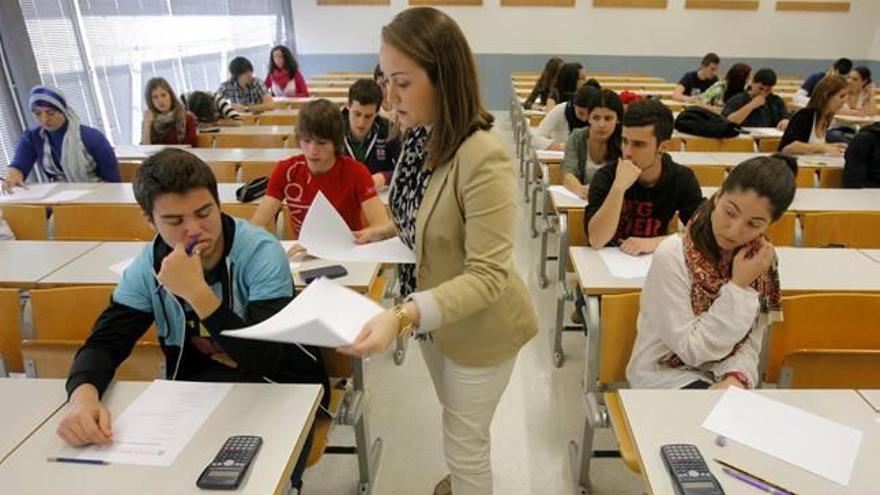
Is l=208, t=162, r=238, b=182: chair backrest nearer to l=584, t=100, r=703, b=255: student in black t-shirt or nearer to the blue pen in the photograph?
l=584, t=100, r=703, b=255: student in black t-shirt

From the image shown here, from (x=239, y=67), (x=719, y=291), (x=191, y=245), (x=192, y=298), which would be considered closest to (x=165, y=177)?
(x=191, y=245)

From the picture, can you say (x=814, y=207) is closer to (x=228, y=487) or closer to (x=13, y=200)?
(x=228, y=487)

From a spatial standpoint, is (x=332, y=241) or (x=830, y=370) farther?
(x=830, y=370)

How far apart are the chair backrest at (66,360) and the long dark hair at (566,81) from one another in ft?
15.5

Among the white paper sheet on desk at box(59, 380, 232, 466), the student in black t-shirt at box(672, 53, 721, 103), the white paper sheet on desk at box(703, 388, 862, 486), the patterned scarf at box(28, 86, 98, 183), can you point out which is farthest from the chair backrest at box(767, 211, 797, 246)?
the student in black t-shirt at box(672, 53, 721, 103)

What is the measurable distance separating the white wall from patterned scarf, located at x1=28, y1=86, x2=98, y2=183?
7720 millimetres

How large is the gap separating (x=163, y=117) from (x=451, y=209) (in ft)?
13.4

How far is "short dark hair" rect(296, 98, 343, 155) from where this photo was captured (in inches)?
91.0

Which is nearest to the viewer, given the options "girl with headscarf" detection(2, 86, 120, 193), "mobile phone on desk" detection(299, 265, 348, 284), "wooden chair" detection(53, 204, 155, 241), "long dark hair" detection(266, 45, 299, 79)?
"mobile phone on desk" detection(299, 265, 348, 284)

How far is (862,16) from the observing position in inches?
415

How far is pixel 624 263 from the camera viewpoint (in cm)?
227

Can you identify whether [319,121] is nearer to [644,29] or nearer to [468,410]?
[468,410]

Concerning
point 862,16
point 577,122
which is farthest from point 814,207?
point 862,16

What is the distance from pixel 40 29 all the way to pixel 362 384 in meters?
4.51
